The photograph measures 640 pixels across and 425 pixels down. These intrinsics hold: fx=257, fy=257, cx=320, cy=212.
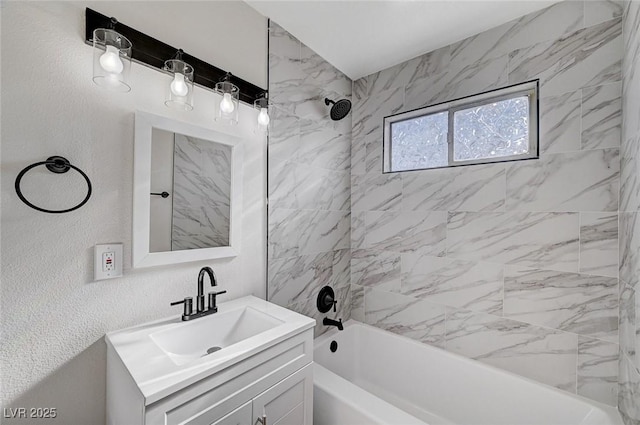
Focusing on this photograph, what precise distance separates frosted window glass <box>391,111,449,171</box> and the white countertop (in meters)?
1.48

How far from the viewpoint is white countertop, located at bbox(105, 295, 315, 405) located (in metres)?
0.77

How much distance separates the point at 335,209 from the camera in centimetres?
221

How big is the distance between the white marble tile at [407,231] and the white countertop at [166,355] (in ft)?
3.63

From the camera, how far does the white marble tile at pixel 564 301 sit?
4.38 ft

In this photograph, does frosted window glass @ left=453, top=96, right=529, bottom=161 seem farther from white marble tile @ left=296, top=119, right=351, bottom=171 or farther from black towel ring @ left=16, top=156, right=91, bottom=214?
black towel ring @ left=16, top=156, right=91, bottom=214

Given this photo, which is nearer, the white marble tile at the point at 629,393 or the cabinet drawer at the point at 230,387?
the cabinet drawer at the point at 230,387

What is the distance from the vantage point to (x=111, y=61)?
0.98 metres

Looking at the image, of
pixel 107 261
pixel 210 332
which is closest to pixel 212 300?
pixel 210 332

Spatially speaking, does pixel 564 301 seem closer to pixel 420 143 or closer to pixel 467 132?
pixel 467 132

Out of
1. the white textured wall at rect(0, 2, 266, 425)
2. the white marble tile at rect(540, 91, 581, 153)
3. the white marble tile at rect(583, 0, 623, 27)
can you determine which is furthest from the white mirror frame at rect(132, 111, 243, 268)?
the white marble tile at rect(583, 0, 623, 27)

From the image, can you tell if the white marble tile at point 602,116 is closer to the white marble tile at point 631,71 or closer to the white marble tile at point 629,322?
the white marble tile at point 631,71

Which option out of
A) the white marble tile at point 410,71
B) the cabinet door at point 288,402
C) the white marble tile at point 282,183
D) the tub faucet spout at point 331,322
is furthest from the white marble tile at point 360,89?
the cabinet door at point 288,402

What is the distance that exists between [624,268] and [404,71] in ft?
5.94

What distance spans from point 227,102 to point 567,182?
1926 millimetres
